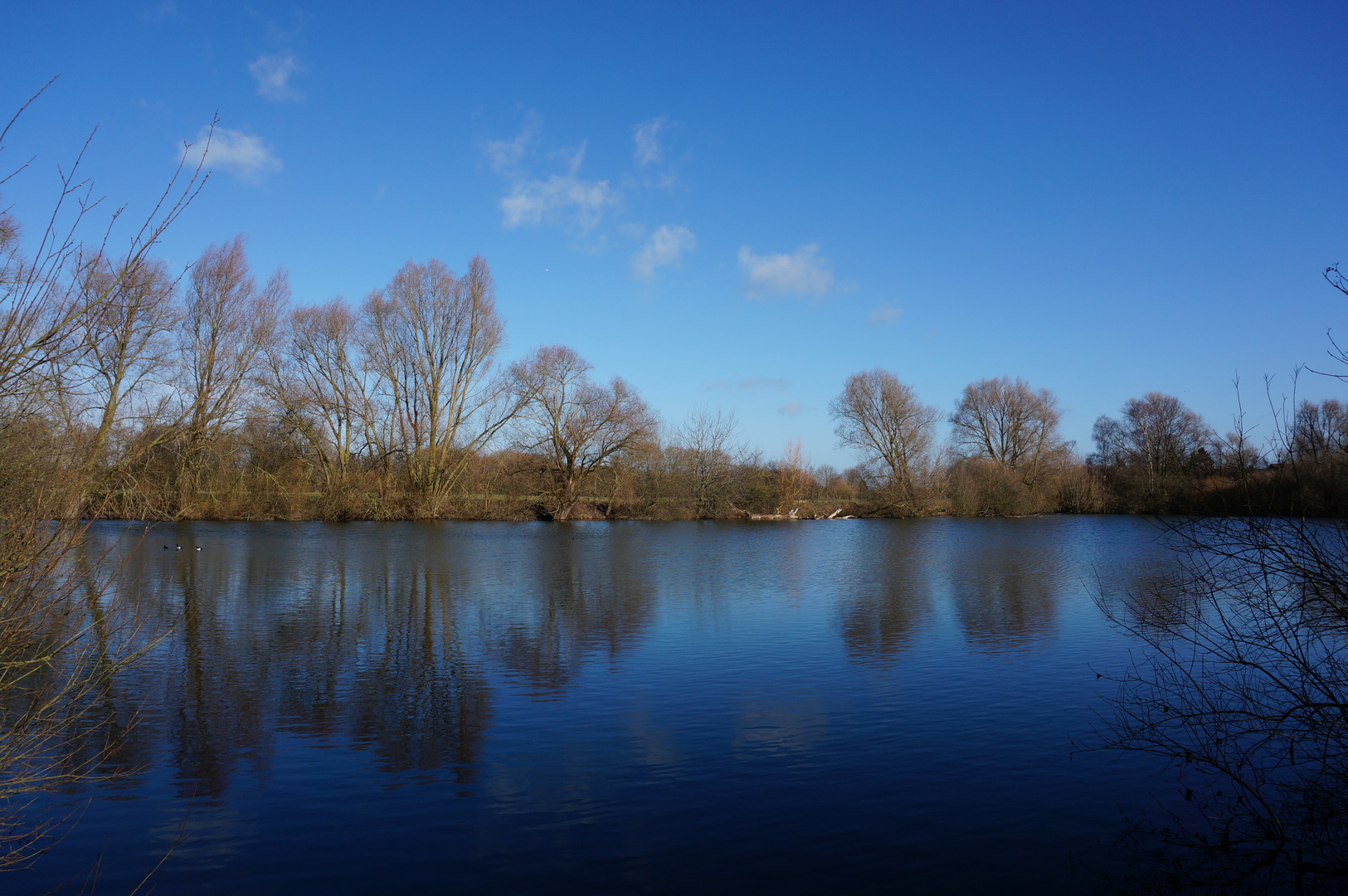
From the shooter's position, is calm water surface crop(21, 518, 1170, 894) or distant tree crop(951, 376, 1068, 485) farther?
distant tree crop(951, 376, 1068, 485)

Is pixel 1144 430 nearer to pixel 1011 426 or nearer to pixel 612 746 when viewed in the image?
Answer: pixel 1011 426

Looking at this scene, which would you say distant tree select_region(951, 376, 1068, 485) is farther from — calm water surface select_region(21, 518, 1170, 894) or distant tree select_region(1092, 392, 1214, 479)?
calm water surface select_region(21, 518, 1170, 894)

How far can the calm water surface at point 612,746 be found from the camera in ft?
16.4

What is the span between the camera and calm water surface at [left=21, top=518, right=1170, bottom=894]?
498 cm

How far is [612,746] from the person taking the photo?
7102 millimetres

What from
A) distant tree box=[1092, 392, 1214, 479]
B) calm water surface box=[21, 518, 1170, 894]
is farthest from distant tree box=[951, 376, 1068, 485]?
calm water surface box=[21, 518, 1170, 894]

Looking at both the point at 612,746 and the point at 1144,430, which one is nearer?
the point at 612,746

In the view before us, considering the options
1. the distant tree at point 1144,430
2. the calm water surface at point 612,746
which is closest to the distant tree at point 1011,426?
the distant tree at point 1144,430

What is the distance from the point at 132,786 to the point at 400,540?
22323mm

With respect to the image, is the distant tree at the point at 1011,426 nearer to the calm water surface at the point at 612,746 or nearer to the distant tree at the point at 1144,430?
the distant tree at the point at 1144,430

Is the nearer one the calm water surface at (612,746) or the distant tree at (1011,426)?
the calm water surface at (612,746)

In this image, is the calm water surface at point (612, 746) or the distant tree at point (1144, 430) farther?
the distant tree at point (1144, 430)

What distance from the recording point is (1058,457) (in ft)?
168

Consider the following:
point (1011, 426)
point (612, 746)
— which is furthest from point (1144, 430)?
point (612, 746)
